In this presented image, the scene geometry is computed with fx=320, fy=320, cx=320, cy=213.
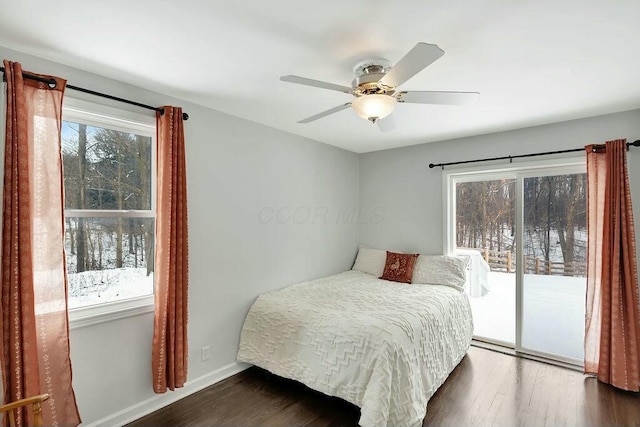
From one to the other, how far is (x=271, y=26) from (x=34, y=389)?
2231mm

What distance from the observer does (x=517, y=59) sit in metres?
1.86

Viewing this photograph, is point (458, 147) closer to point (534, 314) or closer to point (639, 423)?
point (534, 314)

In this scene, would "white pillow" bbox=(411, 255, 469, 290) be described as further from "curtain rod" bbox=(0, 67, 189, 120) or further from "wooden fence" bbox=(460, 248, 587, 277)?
"curtain rod" bbox=(0, 67, 189, 120)

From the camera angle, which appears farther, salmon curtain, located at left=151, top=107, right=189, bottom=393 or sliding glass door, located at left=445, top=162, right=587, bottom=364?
sliding glass door, located at left=445, top=162, right=587, bottom=364

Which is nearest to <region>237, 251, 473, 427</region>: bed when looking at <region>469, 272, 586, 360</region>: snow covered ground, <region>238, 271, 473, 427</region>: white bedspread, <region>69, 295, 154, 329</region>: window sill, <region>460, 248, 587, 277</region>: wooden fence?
<region>238, 271, 473, 427</region>: white bedspread

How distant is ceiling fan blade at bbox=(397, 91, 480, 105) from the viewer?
5.92 ft

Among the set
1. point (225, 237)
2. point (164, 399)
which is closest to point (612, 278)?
point (225, 237)

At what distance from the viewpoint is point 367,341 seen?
217cm

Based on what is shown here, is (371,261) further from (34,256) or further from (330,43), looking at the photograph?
(34,256)

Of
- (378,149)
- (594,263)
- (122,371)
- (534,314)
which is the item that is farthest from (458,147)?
(122,371)

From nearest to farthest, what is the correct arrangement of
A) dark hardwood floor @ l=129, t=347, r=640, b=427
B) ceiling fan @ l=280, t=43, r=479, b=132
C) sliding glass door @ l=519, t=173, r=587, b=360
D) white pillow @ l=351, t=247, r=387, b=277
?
ceiling fan @ l=280, t=43, r=479, b=132 → dark hardwood floor @ l=129, t=347, r=640, b=427 → sliding glass door @ l=519, t=173, r=587, b=360 → white pillow @ l=351, t=247, r=387, b=277

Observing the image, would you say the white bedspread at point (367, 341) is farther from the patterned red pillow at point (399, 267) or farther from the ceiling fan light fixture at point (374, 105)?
the ceiling fan light fixture at point (374, 105)

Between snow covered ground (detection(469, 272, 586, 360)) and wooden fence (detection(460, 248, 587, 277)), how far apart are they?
0.17ft

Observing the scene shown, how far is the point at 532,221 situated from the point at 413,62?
268cm
